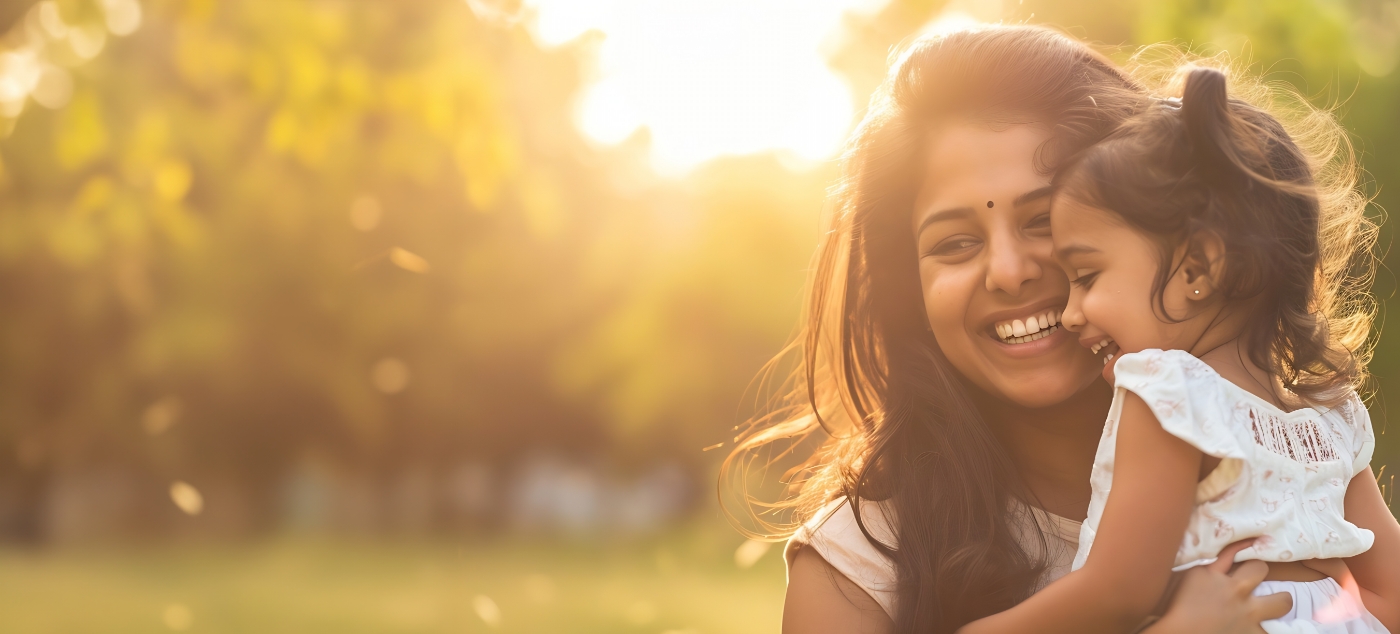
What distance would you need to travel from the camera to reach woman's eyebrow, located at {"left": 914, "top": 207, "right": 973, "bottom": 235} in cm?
250

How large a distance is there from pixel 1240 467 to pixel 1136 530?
0.23 m

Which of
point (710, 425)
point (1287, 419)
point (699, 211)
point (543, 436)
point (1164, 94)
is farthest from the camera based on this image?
point (543, 436)

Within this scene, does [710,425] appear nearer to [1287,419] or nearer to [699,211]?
A: [699,211]

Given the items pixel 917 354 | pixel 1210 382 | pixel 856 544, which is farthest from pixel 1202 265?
pixel 856 544

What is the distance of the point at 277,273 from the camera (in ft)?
40.0

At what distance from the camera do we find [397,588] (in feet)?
39.3

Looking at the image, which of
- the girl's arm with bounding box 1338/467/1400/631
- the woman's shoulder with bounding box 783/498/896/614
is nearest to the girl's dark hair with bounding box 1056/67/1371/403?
the girl's arm with bounding box 1338/467/1400/631

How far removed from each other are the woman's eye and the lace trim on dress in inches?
28.6

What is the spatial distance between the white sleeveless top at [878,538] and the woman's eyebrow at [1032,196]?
720 mm

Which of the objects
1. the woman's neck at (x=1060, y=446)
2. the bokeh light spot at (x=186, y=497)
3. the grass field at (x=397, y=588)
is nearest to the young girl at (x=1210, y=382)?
the woman's neck at (x=1060, y=446)

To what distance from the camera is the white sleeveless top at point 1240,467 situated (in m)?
1.94

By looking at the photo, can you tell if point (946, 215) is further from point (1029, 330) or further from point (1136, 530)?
point (1136, 530)

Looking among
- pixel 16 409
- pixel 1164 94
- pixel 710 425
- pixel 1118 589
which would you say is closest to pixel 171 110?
pixel 1164 94

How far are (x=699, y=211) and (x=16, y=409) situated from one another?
9.02 metres
